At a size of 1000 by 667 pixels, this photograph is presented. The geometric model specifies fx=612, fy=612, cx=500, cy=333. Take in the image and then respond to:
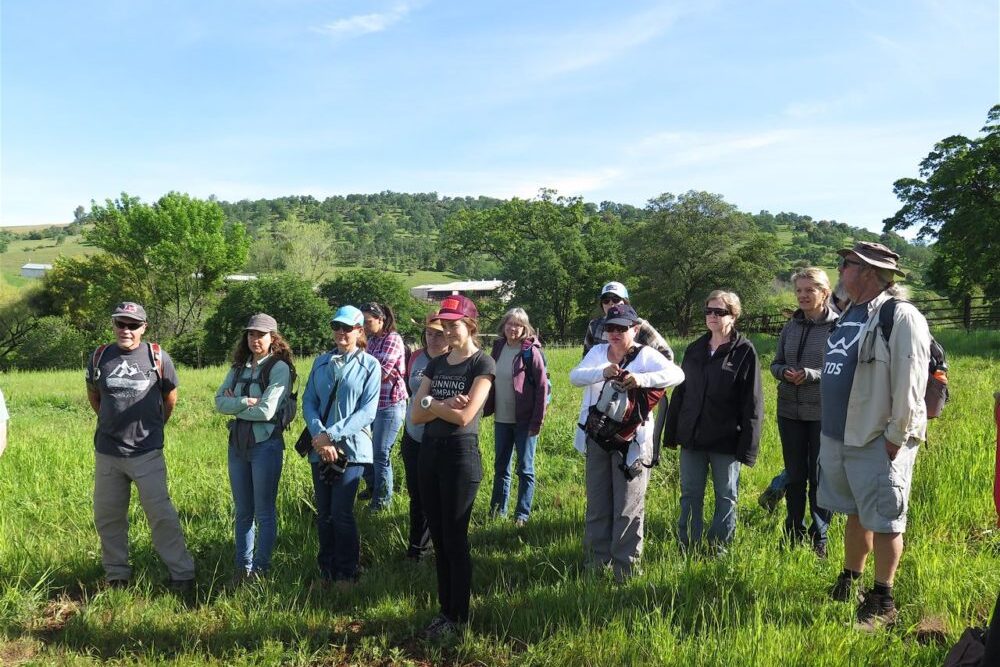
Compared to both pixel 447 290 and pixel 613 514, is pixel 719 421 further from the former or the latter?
pixel 447 290

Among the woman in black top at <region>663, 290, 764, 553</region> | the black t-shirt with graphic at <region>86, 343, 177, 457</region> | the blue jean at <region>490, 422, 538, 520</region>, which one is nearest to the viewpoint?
the woman in black top at <region>663, 290, 764, 553</region>

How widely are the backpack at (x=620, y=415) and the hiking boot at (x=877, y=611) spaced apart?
140cm

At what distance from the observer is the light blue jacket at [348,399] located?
4.30m

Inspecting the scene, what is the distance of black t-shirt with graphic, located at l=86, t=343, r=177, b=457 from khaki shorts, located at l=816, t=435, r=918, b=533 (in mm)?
4448

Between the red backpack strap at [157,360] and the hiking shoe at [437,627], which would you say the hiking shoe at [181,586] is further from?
the hiking shoe at [437,627]

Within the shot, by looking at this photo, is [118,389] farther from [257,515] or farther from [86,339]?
[86,339]

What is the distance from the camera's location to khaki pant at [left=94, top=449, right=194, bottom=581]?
4.31 meters

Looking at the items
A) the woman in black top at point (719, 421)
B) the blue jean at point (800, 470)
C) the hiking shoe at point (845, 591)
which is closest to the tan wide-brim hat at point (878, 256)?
the woman in black top at point (719, 421)

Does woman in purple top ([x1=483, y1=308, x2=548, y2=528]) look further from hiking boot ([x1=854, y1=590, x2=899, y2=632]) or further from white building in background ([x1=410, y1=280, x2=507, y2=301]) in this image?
white building in background ([x1=410, y1=280, x2=507, y2=301])

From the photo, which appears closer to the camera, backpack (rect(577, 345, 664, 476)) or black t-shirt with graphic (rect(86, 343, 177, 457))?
backpack (rect(577, 345, 664, 476))

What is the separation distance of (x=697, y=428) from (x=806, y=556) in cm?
100

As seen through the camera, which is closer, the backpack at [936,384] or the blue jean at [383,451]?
the backpack at [936,384]

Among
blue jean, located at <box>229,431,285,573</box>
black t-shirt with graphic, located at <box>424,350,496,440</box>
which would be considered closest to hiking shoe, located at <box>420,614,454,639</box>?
black t-shirt with graphic, located at <box>424,350,496,440</box>

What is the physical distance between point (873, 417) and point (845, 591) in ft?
3.41
